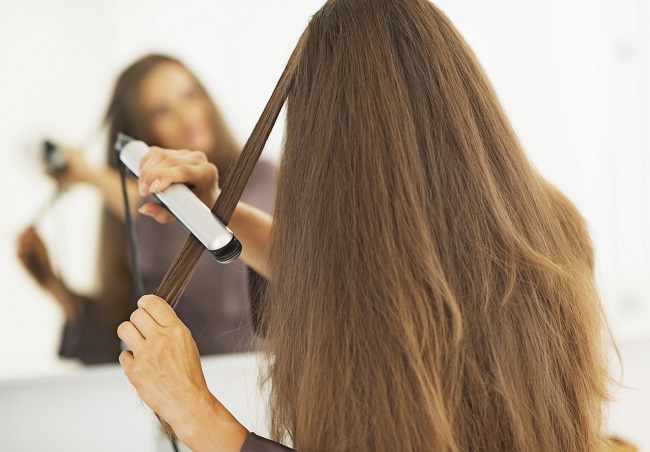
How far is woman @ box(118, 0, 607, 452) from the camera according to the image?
60 cm

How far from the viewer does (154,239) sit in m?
1.13

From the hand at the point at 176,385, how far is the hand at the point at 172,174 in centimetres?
20

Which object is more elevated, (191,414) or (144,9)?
(144,9)

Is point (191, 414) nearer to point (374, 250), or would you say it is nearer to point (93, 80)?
point (374, 250)

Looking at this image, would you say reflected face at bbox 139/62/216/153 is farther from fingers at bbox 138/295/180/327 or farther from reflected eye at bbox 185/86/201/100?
fingers at bbox 138/295/180/327

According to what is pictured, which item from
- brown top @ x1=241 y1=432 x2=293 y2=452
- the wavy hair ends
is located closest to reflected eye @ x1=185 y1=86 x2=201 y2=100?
the wavy hair ends

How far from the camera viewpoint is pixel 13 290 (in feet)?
3.48

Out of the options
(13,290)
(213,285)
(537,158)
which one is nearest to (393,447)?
(213,285)

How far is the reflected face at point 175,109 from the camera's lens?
1114mm

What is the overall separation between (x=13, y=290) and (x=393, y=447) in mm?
785

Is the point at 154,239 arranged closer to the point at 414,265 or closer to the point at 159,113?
the point at 159,113

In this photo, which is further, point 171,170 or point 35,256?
point 35,256

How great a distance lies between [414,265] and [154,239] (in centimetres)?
67

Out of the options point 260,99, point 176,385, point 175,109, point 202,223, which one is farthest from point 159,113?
point 176,385
